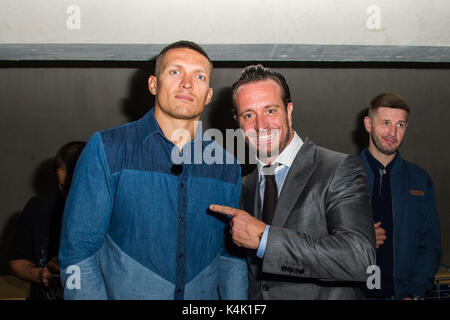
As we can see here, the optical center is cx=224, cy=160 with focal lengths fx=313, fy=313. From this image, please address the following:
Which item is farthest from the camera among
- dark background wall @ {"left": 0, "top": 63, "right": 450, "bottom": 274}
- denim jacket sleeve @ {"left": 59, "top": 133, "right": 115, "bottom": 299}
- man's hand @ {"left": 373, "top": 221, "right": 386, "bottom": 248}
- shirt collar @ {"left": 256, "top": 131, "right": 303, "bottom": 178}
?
dark background wall @ {"left": 0, "top": 63, "right": 450, "bottom": 274}

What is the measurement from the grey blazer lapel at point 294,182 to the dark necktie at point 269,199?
0.27 ft

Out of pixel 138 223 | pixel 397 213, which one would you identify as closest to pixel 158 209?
pixel 138 223

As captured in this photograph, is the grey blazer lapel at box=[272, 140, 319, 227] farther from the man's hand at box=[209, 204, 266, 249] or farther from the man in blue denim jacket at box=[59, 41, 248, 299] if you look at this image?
the man in blue denim jacket at box=[59, 41, 248, 299]

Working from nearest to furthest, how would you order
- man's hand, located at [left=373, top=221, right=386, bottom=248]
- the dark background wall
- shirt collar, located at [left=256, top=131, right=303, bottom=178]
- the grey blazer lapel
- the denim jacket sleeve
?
the denim jacket sleeve
the grey blazer lapel
shirt collar, located at [left=256, top=131, right=303, bottom=178]
man's hand, located at [left=373, top=221, right=386, bottom=248]
the dark background wall

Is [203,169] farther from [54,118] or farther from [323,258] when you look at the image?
[54,118]

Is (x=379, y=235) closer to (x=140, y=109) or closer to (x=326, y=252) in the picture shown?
(x=326, y=252)

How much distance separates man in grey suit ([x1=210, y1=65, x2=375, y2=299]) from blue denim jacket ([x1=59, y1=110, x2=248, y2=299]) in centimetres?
17

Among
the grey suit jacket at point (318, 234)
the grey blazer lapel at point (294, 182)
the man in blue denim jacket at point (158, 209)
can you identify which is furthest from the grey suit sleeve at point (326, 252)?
the man in blue denim jacket at point (158, 209)

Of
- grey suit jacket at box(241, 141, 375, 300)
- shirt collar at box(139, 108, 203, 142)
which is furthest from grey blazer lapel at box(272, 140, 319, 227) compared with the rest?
shirt collar at box(139, 108, 203, 142)

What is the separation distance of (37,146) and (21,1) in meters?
1.84

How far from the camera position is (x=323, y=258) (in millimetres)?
1274

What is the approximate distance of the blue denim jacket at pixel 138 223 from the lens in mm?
1254

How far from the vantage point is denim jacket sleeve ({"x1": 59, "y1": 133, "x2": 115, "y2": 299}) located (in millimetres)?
1226
